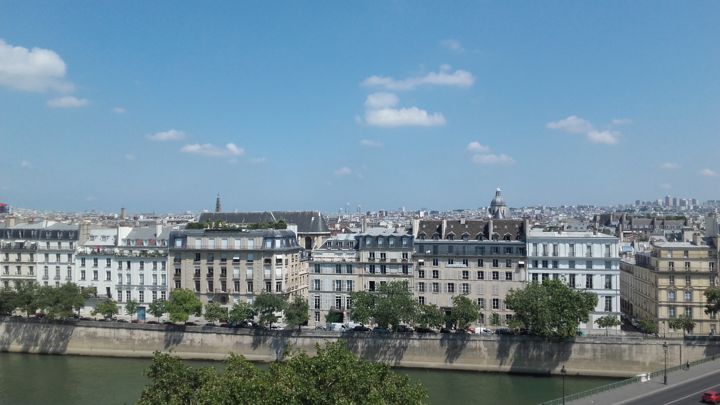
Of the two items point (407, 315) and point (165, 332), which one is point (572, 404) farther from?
point (165, 332)

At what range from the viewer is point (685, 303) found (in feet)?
195

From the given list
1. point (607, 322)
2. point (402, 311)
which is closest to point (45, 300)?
point (402, 311)

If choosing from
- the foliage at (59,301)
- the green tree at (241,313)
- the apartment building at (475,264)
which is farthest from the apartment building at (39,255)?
the apartment building at (475,264)

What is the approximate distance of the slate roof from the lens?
93875mm

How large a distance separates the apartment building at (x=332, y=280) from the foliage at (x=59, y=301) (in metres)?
23.3

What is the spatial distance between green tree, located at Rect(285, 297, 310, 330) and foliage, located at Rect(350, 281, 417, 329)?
15.7ft

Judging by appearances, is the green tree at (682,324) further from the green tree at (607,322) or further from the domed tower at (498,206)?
the domed tower at (498,206)

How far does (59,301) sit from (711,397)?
56.5 metres

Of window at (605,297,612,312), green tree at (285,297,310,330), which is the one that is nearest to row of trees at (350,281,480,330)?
green tree at (285,297,310,330)

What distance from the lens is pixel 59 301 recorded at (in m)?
65.0

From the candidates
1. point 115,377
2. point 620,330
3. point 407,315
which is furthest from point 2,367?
point 620,330

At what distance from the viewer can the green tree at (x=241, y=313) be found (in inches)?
2421

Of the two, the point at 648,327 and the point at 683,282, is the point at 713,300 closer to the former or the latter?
the point at 683,282

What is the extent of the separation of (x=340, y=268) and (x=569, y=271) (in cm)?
2219
